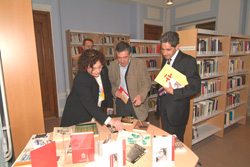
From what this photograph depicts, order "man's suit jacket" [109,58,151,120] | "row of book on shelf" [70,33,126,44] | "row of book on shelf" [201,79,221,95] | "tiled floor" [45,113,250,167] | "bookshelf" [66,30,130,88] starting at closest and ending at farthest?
1. "man's suit jacket" [109,58,151,120]
2. "tiled floor" [45,113,250,167]
3. "row of book on shelf" [201,79,221,95]
4. "bookshelf" [66,30,130,88]
5. "row of book on shelf" [70,33,126,44]

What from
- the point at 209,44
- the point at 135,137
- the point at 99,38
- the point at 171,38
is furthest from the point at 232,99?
the point at 99,38

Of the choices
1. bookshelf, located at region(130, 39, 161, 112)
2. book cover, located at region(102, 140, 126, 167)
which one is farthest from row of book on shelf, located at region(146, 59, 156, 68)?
book cover, located at region(102, 140, 126, 167)

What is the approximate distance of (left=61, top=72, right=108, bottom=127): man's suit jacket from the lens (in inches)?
61.2

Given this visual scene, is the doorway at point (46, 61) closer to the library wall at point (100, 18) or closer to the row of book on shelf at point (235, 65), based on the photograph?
the library wall at point (100, 18)

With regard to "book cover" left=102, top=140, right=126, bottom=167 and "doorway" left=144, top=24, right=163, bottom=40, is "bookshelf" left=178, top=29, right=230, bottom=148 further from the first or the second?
"doorway" left=144, top=24, right=163, bottom=40

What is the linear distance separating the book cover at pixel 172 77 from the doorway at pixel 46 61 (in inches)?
142

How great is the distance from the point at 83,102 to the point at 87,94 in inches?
3.5

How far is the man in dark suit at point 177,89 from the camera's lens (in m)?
1.83

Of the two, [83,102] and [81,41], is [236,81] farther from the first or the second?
[81,41]

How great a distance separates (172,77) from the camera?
1802mm

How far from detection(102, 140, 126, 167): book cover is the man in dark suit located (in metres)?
1.05

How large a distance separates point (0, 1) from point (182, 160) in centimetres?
240

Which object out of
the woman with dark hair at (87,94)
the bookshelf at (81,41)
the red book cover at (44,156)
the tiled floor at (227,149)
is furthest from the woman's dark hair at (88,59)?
the bookshelf at (81,41)

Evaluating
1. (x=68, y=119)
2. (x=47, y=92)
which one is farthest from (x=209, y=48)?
(x=47, y=92)
